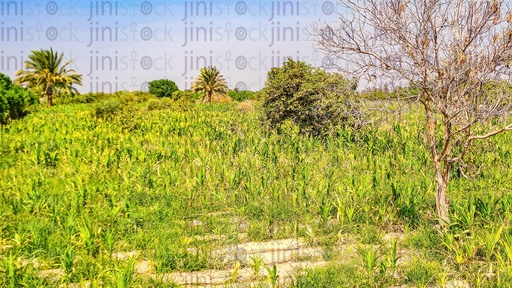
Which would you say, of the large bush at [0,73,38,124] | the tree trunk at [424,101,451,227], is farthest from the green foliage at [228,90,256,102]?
the tree trunk at [424,101,451,227]

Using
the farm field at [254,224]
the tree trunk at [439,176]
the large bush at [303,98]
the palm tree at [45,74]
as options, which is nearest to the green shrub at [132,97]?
the palm tree at [45,74]

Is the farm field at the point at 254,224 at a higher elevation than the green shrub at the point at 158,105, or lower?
lower

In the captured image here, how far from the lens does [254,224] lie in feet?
18.6

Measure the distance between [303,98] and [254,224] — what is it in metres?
7.60

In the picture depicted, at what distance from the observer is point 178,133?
14.8 meters

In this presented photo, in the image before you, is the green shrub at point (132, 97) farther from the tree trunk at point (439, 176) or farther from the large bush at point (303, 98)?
the tree trunk at point (439, 176)

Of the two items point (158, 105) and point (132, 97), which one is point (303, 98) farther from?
point (132, 97)

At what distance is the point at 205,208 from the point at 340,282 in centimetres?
289

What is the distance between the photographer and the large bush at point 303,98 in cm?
1228

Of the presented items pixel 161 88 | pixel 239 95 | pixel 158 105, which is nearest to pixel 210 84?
pixel 239 95

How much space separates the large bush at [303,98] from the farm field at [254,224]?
304cm

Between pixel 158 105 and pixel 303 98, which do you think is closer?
pixel 303 98

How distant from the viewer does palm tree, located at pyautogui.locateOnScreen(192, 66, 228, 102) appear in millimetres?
60844

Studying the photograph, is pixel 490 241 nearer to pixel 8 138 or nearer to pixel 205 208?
pixel 205 208
